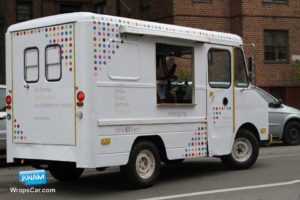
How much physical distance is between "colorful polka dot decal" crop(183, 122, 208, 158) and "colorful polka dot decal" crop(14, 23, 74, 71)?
270 centimetres

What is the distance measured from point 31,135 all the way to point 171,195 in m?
2.47

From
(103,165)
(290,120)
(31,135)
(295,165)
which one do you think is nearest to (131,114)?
(103,165)

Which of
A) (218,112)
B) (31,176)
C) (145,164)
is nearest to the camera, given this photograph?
(31,176)

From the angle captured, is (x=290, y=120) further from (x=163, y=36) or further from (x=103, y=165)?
(x=103, y=165)

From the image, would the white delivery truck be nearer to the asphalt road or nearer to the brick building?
the asphalt road

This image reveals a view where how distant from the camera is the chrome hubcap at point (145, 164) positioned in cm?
862

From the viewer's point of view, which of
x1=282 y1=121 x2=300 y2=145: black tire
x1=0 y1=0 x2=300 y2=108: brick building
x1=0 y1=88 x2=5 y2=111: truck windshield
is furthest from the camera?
x1=0 y1=0 x2=300 y2=108: brick building

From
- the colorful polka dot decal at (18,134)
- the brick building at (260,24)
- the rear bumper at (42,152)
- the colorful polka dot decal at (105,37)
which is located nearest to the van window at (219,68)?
the colorful polka dot decal at (105,37)

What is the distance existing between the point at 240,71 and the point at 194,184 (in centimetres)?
281

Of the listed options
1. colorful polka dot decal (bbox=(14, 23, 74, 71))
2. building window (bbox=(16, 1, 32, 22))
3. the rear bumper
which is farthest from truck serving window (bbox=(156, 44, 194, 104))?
building window (bbox=(16, 1, 32, 22))

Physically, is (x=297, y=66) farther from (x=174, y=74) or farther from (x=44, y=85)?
(x=44, y=85)

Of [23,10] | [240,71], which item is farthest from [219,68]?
[23,10]

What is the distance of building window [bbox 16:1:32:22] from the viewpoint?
97.3 ft

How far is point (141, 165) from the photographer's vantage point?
341 inches
